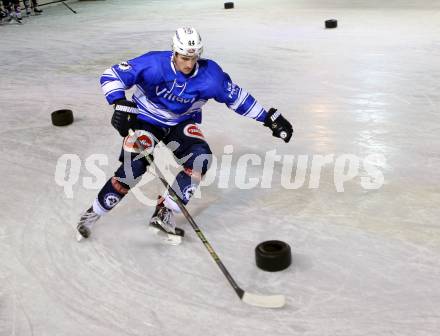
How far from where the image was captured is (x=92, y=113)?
4934 mm

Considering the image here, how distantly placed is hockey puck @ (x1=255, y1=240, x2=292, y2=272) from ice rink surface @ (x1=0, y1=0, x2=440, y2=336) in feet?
0.12

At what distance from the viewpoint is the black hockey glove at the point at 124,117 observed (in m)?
2.75

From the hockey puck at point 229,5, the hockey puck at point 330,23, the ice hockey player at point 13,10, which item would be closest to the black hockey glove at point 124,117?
the hockey puck at point 330,23

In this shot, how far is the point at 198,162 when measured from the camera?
2900 mm

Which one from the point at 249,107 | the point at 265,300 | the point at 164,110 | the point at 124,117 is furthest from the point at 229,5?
the point at 265,300

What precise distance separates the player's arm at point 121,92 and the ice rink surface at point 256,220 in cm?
58

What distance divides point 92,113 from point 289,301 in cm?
303

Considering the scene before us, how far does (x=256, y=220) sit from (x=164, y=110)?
73 centimetres

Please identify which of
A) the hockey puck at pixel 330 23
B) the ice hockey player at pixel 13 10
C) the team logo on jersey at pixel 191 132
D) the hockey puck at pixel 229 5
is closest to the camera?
the team logo on jersey at pixel 191 132

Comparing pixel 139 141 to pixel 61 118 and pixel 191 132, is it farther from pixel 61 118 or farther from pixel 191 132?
pixel 61 118

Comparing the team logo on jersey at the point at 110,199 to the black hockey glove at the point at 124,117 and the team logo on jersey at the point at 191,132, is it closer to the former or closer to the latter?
the black hockey glove at the point at 124,117

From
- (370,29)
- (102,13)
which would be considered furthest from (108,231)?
(102,13)

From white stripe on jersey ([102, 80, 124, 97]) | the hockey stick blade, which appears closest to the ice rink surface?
the hockey stick blade

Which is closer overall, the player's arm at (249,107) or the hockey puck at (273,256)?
the hockey puck at (273,256)
